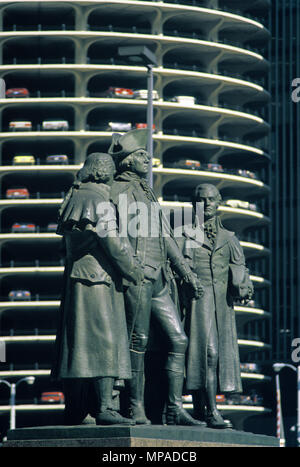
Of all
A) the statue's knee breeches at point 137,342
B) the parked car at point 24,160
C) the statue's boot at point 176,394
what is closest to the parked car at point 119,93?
the parked car at point 24,160

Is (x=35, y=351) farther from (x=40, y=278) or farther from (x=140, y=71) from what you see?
(x=140, y=71)

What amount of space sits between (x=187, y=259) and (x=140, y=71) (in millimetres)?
77049

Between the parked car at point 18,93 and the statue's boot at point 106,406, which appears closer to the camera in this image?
the statue's boot at point 106,406

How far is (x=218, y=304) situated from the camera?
20375 mm

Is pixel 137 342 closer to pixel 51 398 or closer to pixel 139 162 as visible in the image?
pixel 139 162

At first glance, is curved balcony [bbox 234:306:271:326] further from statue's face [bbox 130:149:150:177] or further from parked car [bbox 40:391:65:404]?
statue's face [bbox 130:149:150:177]

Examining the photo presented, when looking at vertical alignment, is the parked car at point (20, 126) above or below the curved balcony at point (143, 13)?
below

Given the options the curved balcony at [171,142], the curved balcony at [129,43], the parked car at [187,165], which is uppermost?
the curved balcony at [129,43]

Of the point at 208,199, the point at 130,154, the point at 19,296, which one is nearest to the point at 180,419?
the point at 208,199

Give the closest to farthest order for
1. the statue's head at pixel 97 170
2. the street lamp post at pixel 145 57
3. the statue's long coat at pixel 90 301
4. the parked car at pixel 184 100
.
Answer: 1. the statue's long coat at pixel 90 301
2. the statue's head at pixel 97 170
3. the street lamp post at pixel 145 57
4. the parked car at pixel 184 100

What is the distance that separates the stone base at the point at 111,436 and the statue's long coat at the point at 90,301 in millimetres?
824

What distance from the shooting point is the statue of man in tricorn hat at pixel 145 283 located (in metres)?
18.4

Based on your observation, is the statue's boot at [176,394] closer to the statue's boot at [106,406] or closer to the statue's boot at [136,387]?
the statue's boot at [136,387]

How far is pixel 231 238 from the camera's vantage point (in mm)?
20828
